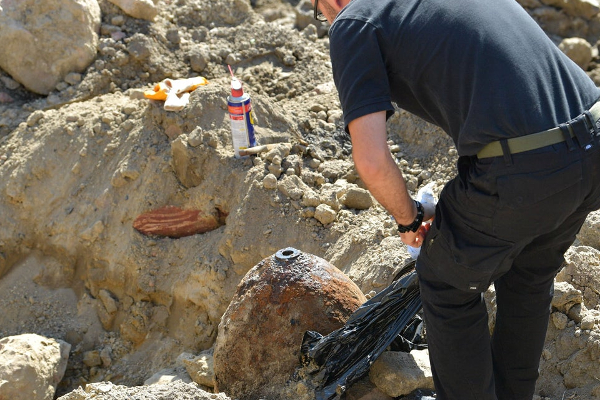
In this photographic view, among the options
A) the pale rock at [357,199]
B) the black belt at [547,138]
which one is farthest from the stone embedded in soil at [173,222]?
the black belt at [547,138]

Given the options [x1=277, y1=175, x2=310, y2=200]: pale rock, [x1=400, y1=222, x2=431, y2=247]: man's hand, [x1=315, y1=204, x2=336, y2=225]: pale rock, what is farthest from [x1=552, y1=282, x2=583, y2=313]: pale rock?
[x1=277, y1=175, x2=310, y2=200]: pale rock

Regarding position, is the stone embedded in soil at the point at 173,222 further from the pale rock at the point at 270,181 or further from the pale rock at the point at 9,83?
the pale rock at the point at 9,83

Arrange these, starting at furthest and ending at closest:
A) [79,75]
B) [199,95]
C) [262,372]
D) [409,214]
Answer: [79,75]
[199,95]
[262,372]
[409,214]

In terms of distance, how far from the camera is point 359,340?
3.14 metres

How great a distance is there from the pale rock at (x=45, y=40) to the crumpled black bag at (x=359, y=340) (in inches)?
153

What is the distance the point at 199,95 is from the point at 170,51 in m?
1.29

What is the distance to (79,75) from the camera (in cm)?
591

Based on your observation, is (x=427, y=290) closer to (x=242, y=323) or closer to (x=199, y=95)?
(x=242, y=323)

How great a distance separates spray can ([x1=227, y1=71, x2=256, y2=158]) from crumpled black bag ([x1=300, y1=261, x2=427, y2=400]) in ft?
6.25

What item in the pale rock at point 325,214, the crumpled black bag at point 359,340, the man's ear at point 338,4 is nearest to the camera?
the man's ear at point 338,4

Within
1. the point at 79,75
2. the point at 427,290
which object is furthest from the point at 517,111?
the point at 79,75

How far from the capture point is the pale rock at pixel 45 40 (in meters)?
5.87

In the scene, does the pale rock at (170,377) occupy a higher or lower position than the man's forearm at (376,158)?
lower

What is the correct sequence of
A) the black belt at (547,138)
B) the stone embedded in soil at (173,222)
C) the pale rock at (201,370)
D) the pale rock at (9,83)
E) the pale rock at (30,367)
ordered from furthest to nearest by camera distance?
the pale rock at (9,83) < the stone embedded in soil at (173,222) < the pale rock at (30,367) < the pale rock at (201,370) < the black belt at (547,138)
